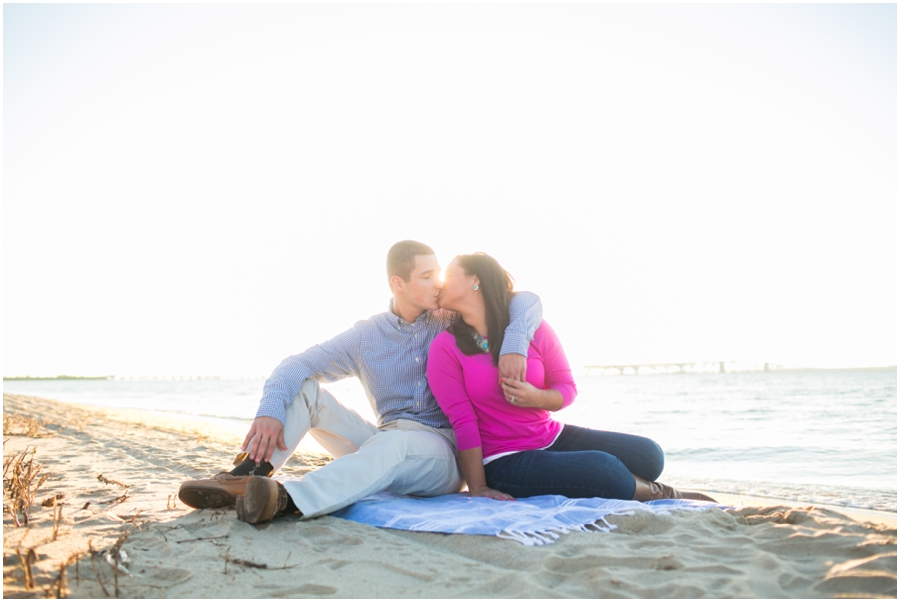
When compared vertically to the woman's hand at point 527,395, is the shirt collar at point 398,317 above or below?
above

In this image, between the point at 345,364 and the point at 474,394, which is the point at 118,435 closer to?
the point at 345,364

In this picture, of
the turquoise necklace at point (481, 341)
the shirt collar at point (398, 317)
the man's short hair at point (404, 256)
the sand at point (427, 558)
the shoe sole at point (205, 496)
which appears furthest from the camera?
the shirt collar at point (398, 317)

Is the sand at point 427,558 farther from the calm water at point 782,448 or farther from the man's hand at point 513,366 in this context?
the calm water at point 782,448

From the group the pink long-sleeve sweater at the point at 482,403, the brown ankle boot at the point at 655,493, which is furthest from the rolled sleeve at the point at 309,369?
the brown ankle boot at the point at 655,493

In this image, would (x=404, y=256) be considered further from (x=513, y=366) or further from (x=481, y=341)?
(x=513, y=366)

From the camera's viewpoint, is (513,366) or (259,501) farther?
(513,366)

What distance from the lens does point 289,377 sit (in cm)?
314

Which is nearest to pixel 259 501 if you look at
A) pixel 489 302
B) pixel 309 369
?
pixel 309 369

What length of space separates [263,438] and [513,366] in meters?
1.27

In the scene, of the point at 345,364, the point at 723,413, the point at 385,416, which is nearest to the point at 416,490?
the point at 385,416

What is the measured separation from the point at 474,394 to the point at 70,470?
285cm

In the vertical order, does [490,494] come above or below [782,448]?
above

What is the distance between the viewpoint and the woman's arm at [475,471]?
3135mm

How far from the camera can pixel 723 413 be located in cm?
1628
